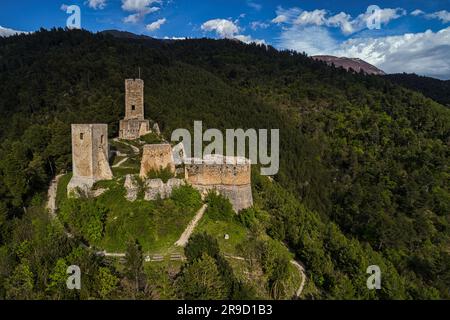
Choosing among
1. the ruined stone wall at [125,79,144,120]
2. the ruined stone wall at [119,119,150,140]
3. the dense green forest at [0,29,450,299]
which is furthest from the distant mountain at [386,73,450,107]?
the ruined stone wall at [119,119,150,140]

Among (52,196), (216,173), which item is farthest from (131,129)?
(216,173)

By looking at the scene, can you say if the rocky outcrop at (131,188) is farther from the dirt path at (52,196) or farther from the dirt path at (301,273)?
the dirt path at (301,273)

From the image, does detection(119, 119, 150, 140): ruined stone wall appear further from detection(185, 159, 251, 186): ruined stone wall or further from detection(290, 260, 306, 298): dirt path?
detection(290, 260, 306, 298): dirt path

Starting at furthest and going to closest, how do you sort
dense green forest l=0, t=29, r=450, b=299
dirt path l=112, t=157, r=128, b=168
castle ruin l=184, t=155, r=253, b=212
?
dirt path l=112, t=157, r=128, b=168 < castle ruin l=184, t=155, r=253, b=212 < dense green forest l=0, t=29, r=450, b=299
